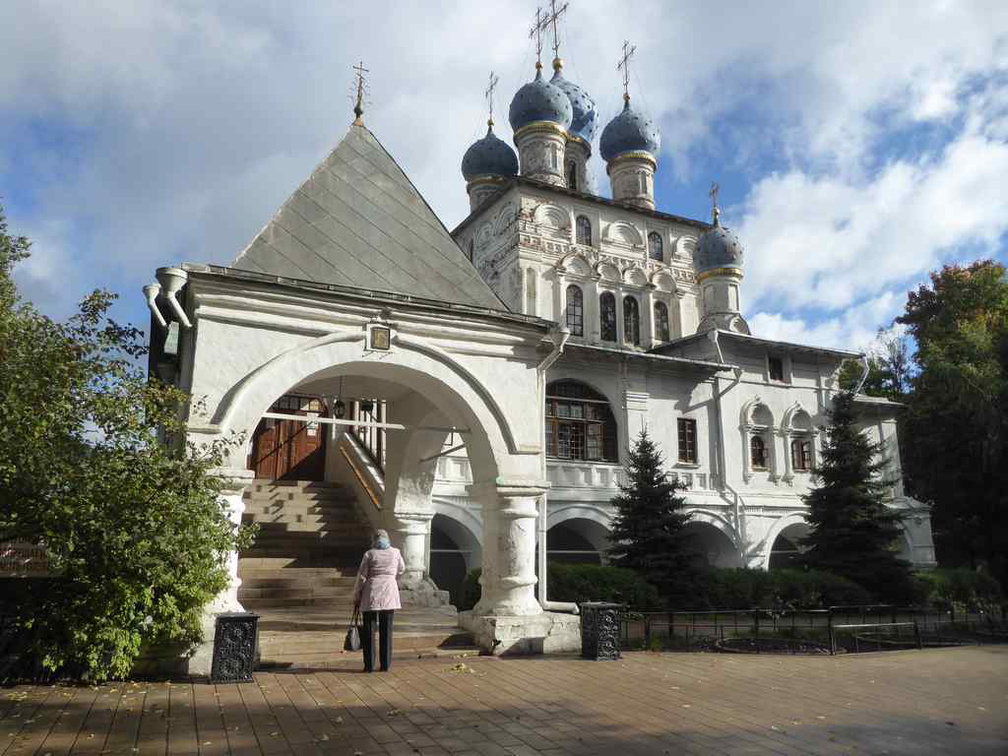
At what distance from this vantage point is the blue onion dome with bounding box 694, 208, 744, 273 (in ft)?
84.3

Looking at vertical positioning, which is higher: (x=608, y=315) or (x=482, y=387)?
(x=608, y=315)

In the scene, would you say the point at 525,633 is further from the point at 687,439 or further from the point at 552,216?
the point at 552,216

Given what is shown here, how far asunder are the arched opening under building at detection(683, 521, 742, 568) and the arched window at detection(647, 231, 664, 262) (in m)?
11.7

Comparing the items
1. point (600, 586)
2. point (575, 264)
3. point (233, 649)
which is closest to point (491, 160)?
point (575, 264)

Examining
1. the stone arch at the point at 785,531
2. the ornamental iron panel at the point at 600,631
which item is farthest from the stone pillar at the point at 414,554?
the stone arch at the point at 785,531

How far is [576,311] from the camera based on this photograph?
27.8 metres

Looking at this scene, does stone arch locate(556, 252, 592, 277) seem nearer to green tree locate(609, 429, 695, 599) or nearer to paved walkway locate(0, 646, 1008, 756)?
green tree locate(609, 429, 695, 599)

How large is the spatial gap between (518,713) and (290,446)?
10178 millimetres

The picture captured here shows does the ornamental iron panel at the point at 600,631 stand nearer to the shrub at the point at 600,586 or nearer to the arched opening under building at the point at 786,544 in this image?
the shrub at the point at 600,586

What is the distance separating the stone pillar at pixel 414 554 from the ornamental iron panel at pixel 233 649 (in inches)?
174

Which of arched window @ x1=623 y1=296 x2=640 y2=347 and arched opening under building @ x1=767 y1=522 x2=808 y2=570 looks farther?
arched window @ x1=623 y1=296 x2=640 y2=347

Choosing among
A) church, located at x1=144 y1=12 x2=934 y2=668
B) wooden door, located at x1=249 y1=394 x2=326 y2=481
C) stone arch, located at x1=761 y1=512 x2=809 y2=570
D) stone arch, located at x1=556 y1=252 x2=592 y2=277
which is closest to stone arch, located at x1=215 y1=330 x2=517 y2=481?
church, located at x1=144 y1=12 x2=934 y2=668

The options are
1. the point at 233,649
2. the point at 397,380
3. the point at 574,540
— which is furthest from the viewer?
the point at 574,540

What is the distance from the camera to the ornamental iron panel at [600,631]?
849cm
